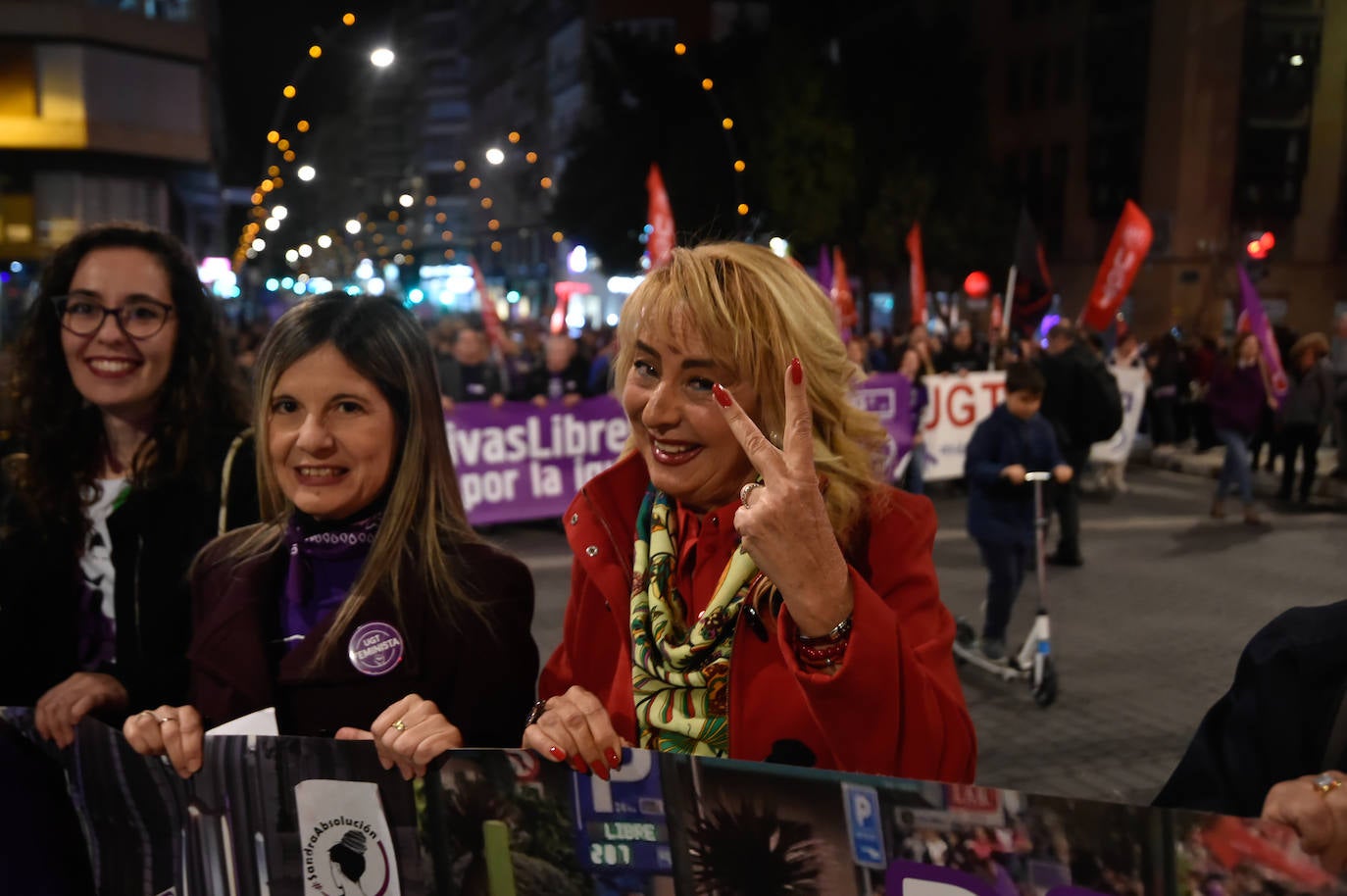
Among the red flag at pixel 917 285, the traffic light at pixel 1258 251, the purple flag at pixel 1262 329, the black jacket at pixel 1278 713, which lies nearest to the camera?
the black jacket at pixel 1278 713

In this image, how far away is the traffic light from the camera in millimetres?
21328

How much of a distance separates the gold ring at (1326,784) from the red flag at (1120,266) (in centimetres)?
1240

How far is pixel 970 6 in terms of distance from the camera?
41938mm

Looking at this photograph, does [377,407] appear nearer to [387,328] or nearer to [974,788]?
[387,328]

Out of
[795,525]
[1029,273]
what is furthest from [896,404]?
[795,525]

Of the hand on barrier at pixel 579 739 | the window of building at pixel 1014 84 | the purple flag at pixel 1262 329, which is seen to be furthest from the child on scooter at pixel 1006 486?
the window of building at pixel 1014 84

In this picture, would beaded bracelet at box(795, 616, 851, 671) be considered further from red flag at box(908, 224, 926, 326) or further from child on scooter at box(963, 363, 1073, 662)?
red flag at box(908, 224, 926, 326)

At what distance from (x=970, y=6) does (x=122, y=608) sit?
147 ft

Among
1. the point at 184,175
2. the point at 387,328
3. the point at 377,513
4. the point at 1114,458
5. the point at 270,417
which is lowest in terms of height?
the point at 1114,458

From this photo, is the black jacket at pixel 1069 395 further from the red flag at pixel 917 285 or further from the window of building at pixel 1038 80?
the window of building at pixel 1038 80

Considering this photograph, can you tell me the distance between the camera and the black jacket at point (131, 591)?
2.58 metres

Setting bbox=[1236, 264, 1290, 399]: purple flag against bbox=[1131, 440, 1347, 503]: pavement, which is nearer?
bbox=[1236, 264, 1290, 399]: purple flag

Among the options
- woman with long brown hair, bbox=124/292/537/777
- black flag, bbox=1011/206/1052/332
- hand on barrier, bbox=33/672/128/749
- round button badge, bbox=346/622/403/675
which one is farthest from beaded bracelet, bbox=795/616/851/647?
black flag, bbox=1011/206/1052/332

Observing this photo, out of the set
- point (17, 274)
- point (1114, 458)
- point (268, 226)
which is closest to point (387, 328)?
point (1114, 458)
